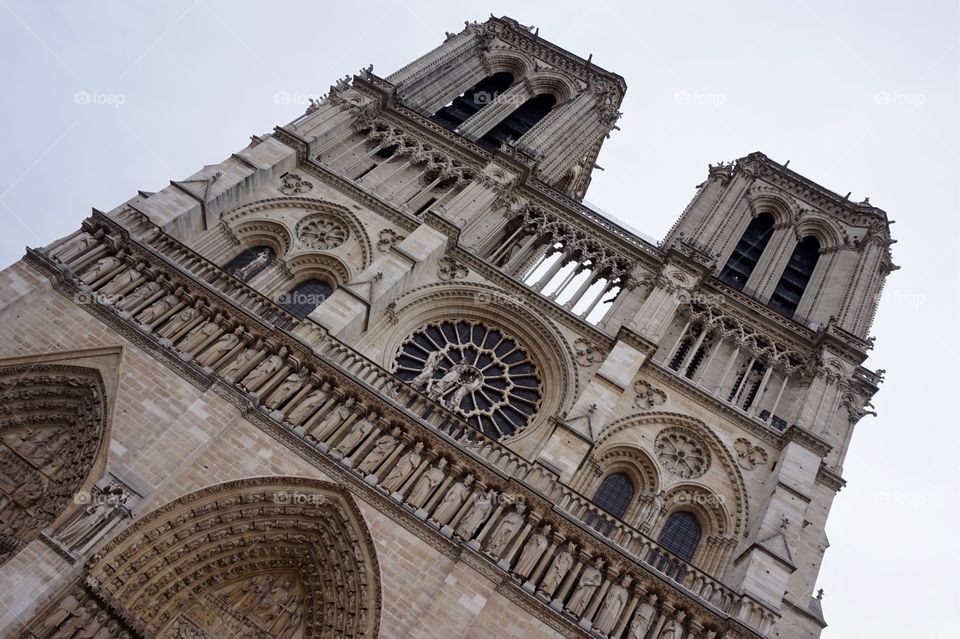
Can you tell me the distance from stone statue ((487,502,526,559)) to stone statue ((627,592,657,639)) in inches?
87.5

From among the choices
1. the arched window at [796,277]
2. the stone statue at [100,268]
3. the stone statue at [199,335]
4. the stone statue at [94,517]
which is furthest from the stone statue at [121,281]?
the arched window at [796,277]

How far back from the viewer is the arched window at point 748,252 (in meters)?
20.3

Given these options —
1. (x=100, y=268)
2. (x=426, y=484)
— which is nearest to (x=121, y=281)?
(x=100, y=268)

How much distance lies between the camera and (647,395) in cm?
1578

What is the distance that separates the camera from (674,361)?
17.2 m

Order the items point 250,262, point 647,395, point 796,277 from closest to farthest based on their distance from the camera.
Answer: point 647,395 → point 250,262 → point 796,277

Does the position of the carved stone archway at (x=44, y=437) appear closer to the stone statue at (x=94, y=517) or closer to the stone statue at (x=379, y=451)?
the stone statue at (x=94, y=517)

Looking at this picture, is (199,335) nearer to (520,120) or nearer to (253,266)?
(253,266)

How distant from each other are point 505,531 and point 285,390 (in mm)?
4456

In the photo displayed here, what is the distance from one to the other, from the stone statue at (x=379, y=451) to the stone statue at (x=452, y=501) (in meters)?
1.22

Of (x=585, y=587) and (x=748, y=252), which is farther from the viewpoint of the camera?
(x=748, y=252)

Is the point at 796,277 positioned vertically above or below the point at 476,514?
above

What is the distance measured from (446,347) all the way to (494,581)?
637 centimetres

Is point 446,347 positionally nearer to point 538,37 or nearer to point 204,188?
point 204,188
